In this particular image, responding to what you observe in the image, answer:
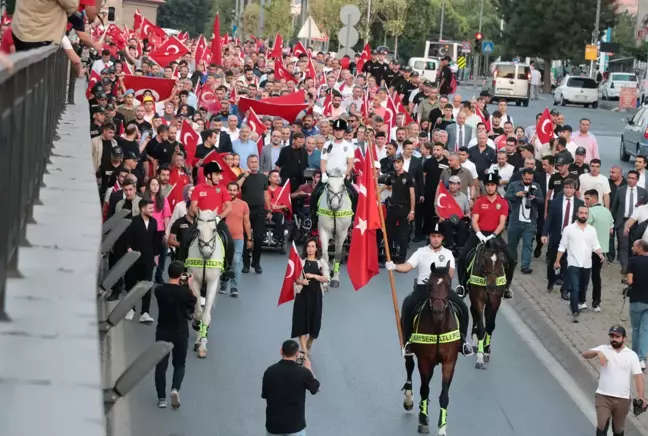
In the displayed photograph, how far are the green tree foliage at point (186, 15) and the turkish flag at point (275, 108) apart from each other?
9798cm

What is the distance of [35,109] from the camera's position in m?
7.24

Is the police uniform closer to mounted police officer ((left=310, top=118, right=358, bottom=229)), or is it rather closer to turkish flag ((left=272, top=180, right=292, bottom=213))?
mounted police officer ((left=310, top=118, right=358, bottom=229))

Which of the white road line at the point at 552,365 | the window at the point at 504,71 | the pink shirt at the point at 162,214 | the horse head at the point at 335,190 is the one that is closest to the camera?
the white road line at the point at 552,365

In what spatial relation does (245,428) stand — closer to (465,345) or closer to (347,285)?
(465,345)

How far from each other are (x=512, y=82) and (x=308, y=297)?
5102 centimetres

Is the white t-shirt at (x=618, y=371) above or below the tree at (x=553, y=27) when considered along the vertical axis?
below

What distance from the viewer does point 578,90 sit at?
68.5 meters

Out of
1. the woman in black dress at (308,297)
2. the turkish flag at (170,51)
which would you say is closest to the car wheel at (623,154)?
the turkish flag at (170,51)

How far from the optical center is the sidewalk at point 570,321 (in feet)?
55.8

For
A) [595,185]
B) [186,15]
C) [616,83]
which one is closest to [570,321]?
[595,185]

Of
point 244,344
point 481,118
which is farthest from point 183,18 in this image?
point 244,344

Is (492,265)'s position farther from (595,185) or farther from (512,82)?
(512,82)

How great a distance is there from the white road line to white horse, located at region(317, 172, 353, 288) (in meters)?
2.64

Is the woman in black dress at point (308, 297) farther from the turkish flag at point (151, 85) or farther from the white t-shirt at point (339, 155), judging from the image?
the turkish flag at point (151, 85)
